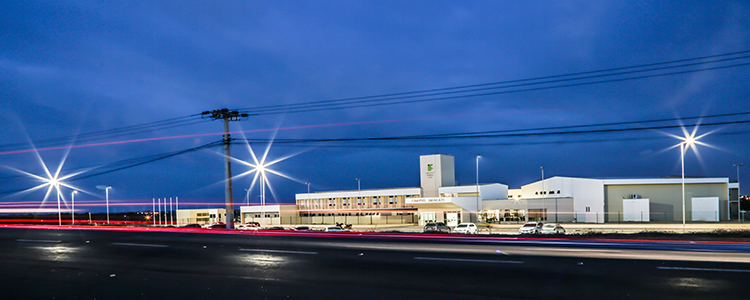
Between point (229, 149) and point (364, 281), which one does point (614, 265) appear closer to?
point (364, 281)

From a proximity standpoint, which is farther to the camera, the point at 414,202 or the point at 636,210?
the point at 414,202

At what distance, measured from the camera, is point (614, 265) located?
13.3 meters

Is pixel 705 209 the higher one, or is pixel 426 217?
pixel 705 209

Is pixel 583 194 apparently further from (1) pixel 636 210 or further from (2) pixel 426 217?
(2) pixel 426 217

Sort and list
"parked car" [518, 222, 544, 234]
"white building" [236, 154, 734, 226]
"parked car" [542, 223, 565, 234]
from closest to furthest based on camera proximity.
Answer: "parked car" [542, 223, 565, 234]
"parked car" [518, 222, 544, 234]
"white building" [236, 154, 734, 226]

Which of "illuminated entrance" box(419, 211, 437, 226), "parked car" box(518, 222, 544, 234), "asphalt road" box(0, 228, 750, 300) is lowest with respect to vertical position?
"illuminated entrance" box(419, 211, 437, 226)

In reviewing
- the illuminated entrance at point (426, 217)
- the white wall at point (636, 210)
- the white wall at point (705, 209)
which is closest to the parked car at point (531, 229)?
the white wall at point (636, 210)

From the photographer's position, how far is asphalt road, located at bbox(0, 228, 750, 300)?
1017cm

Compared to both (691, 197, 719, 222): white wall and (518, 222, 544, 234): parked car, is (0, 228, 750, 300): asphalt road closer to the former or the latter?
(518, 222, 544, 234): parked car

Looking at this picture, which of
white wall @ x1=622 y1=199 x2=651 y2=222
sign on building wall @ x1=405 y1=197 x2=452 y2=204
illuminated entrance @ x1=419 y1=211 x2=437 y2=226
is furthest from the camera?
illuminated entrance @ x1=419 y1=211 x2=437 y2=226

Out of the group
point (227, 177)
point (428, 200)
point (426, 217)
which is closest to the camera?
point (227, 177)

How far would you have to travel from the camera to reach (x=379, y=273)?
12.7 metres

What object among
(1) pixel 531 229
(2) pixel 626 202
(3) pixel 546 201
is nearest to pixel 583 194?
(3) pixel 546 201

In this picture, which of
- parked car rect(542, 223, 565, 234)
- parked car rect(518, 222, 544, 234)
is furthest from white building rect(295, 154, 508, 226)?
parked car rect(542, 223, 565, 234)
